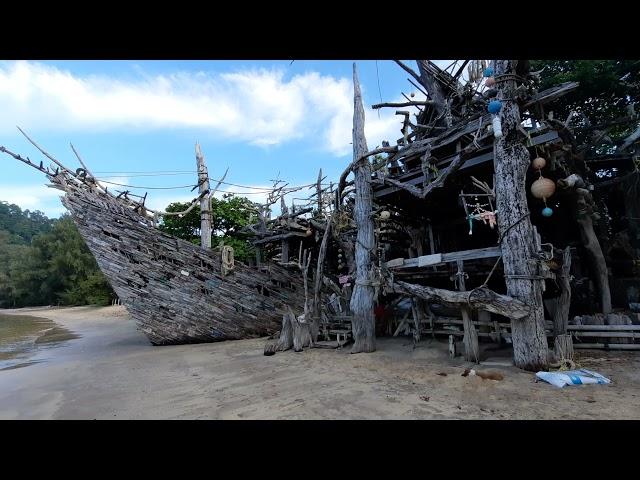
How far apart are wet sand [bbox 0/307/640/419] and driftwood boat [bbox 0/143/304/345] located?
2.39m

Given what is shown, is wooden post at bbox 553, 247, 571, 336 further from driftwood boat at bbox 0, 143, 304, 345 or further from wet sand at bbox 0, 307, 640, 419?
driftwood boat at bbox 0, 143, 304, 345

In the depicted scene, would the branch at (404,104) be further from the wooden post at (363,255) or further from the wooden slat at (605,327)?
the wooden slat at (605,327)

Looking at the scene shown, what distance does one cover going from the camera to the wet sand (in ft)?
15.0

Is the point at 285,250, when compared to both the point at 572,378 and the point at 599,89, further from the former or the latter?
the point at 599,89

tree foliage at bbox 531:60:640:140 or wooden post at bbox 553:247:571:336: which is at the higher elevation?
tree foliage at bbox 531:60:640:140

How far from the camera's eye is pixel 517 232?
6387 mm

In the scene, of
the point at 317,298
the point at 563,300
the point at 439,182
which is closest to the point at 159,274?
the point at 317,298

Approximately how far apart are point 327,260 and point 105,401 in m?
10.0

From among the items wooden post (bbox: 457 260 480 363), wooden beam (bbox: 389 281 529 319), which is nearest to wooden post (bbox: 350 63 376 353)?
wooden beam (bbox: 389 281 529 319)

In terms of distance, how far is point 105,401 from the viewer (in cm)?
565

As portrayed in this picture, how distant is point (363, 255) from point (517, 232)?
148 inches

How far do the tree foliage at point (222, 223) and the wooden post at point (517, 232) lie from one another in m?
14.3

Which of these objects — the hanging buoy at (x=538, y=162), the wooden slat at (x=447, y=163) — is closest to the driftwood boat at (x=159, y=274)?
the wooden slat at (x=447, y=163)
